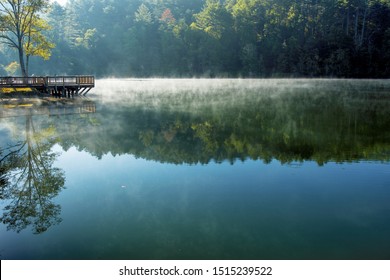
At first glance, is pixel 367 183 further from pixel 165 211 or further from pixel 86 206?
pixel 86 206

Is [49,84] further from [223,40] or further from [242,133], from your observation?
[223,40]

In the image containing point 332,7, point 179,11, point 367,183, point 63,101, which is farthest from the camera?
point 179,11

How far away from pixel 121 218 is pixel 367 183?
8.45m

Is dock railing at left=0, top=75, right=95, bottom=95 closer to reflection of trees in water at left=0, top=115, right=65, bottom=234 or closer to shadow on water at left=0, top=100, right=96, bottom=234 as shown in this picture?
shadow on water at left=0, top=100, right=96, bottom=234

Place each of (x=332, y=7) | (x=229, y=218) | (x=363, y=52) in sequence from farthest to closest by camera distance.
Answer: (x=332, y=7) → (x=363, y=52) → (x=229, y=218)

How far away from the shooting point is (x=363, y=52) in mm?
82688

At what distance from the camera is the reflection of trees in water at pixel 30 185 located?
10273 millimetres

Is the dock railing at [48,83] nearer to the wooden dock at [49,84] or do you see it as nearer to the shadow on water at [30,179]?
the wooden dock at [49,84]

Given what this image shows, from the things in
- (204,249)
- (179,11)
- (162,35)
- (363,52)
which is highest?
(179,11)

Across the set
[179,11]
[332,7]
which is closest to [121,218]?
[332,7]

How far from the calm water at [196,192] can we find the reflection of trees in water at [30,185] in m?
0.04

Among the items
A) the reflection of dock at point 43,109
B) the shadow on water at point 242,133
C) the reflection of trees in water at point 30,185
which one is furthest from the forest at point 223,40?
the reflection of trees in water at point 30,185

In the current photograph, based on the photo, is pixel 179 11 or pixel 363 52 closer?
pixel 363 52

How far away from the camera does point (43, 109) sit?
3375cm
